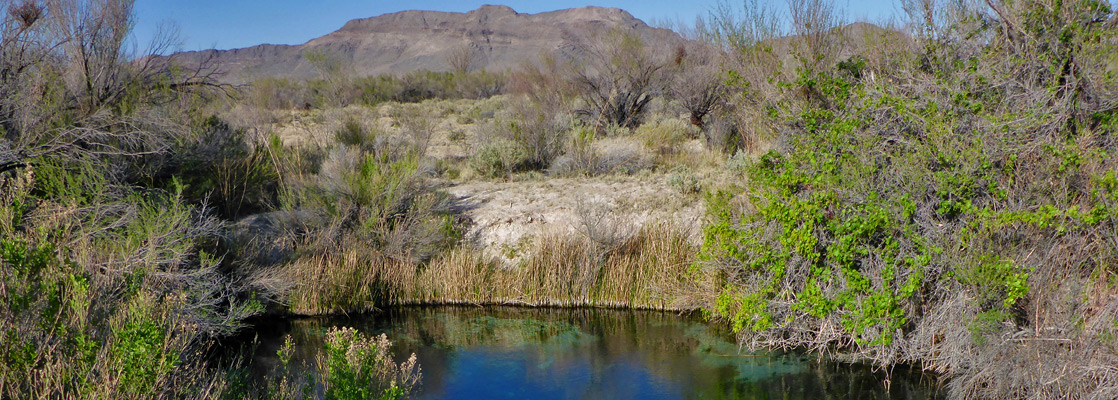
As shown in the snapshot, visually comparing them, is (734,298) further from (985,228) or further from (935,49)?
(935,49)

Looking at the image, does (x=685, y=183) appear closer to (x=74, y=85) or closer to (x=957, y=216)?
(x=957, y=216)

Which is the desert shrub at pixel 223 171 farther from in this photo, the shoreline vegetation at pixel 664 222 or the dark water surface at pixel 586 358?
the dark water surface at pixel 586 358

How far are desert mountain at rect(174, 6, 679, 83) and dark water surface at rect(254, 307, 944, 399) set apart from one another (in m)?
75.3

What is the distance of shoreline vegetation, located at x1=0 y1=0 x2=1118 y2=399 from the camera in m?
4.99

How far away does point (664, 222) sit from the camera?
10164 mm

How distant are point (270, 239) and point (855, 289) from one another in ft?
24.1

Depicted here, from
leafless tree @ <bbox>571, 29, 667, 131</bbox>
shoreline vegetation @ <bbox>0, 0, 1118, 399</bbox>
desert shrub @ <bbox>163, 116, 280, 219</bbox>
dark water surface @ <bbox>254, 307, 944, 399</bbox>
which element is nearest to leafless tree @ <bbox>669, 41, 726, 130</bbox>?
leafless tree @ <bbox>571, 29, 667, 131</bbox>

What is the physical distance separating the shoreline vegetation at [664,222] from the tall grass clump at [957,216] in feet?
0.09

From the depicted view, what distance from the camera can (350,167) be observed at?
1131cm

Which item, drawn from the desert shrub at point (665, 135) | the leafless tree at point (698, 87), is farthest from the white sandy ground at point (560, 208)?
the leafless tree at point (698, 87)

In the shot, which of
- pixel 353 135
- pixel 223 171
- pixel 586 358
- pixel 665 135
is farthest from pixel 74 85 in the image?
pixel 665 135

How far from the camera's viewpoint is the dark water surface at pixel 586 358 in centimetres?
712

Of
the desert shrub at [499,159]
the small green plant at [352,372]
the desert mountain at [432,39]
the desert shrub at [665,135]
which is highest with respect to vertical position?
the desert mountain at [432,39]

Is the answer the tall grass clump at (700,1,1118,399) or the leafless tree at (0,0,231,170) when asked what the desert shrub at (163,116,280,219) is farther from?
the tall grass clump at (700,1,1118,399)
